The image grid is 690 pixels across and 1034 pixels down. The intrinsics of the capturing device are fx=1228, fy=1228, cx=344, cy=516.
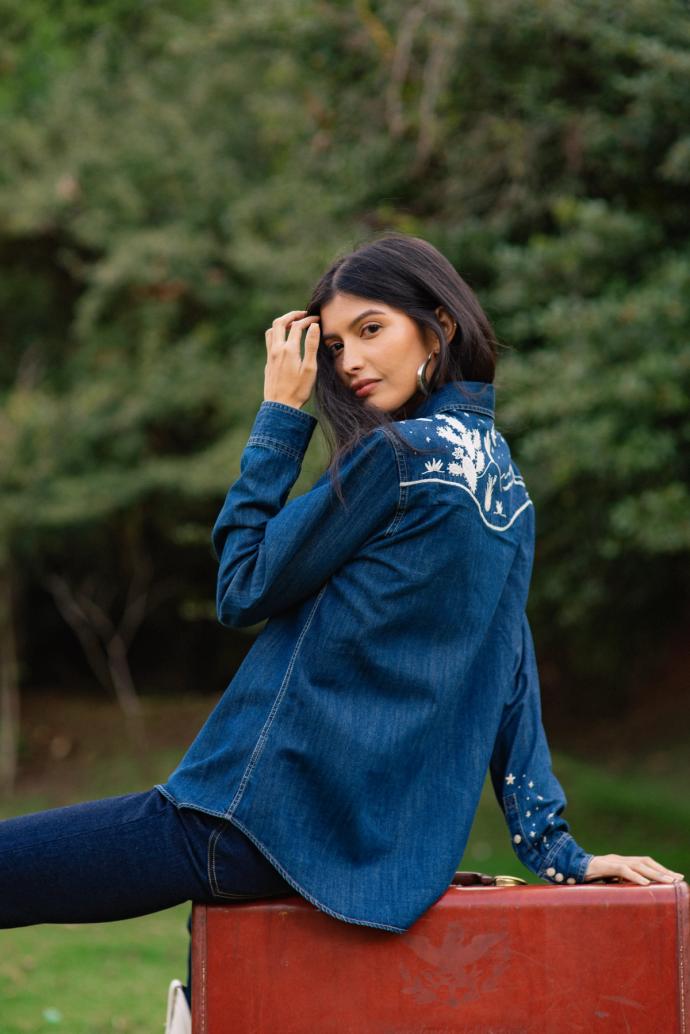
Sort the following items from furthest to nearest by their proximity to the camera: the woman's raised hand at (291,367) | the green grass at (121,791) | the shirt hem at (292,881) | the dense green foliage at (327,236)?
the dense green foliage at (327,236), the green grass at (121,791), the woman's raised hand at (291,367), the shirt hem at (292,881)

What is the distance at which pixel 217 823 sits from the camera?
2.03m

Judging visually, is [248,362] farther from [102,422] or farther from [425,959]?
[425,959]

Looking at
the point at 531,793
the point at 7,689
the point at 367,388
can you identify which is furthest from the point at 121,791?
the point at 367,388

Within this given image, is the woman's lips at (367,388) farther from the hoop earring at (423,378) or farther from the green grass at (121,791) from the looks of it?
the green grass at (121,791)

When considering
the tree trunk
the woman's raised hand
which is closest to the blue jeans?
the woman's raised hand

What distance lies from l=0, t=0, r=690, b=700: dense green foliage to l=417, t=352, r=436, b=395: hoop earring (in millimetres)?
355

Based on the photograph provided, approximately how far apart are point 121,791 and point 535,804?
981cm

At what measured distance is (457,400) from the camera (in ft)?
7.34

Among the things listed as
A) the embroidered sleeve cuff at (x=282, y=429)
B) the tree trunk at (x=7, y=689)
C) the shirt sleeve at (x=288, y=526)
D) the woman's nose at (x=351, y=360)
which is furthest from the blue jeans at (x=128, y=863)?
Result: the tree trunk at (x=7, y=689)

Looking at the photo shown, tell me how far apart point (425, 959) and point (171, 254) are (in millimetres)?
10076

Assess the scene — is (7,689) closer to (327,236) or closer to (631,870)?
(327,236)

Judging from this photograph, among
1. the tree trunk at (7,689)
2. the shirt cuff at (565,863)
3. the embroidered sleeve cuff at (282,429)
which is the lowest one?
the tree trunk at (7,689)

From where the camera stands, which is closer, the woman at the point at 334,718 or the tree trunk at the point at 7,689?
the woman at the point at 334,718

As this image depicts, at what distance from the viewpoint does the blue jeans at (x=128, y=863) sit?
6.62 ft
